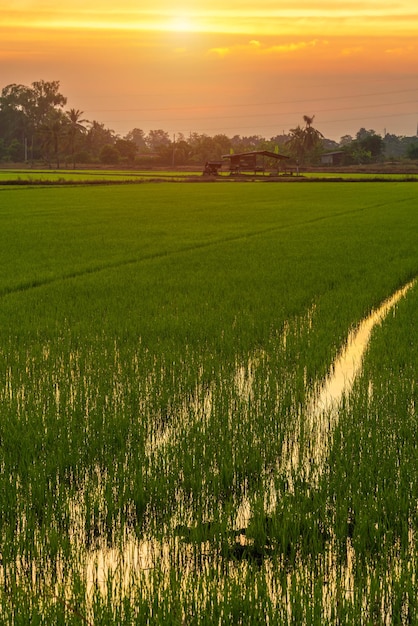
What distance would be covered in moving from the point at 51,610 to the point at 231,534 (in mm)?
973

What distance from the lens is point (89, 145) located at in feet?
372

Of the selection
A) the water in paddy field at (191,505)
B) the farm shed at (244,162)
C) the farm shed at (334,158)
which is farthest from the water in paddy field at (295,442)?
the farm shed at (334,158)

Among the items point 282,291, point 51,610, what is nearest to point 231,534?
point 51,610

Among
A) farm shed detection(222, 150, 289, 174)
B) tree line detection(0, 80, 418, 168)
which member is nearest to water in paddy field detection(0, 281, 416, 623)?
farm shed detection(222, 150, 289, 174)

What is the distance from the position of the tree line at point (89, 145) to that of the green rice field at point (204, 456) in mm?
81128

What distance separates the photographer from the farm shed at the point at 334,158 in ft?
292

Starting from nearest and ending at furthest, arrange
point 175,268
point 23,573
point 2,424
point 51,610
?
1. point 51,610
2. point 23,573
3. point 2,424
4. point 175,268

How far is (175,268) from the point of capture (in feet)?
42.4

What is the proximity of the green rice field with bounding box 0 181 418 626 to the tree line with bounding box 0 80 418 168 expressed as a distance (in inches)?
3194

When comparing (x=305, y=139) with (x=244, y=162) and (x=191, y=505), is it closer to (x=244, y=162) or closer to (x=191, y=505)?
(x=244, y=162)

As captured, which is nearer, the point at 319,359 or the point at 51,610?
the point at 51,610

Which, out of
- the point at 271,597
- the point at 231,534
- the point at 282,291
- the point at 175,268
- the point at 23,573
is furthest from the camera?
the point at 175,268

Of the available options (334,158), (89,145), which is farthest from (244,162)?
(89,145)

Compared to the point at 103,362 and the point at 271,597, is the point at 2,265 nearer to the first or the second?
the point at 103,362
